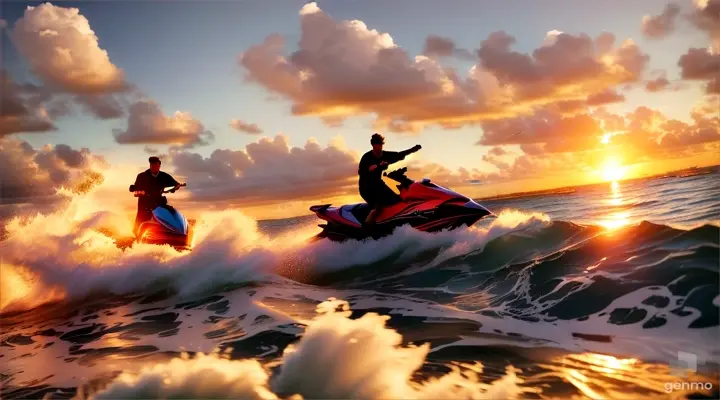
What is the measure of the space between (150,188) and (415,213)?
6.70 m

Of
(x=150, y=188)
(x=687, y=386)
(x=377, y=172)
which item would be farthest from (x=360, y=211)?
(x=687, y=386)

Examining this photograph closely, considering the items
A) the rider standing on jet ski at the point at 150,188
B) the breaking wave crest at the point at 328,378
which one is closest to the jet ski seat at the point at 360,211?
the rider standing on jet ski at the point at 150,188

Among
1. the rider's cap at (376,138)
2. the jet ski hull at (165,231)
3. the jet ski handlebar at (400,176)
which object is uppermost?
the rider's cap at (376,138)

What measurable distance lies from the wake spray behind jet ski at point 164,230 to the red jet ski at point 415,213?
3861 millimetres

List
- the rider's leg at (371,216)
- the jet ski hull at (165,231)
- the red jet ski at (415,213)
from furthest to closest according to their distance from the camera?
the jet ski hull at (165,231) < the rider's leg at (371,216) < the red jet ski at (415,213)

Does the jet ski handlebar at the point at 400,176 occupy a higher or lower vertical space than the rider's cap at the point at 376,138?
lower

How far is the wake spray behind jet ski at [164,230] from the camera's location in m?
12.9

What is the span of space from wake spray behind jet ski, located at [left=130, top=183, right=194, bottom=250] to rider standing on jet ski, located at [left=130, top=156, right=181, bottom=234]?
95 millimetres

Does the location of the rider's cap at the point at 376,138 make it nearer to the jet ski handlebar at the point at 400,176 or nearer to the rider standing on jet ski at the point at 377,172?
the rider standing on jet ski at the point at 377,172

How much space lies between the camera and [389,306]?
8.03 m

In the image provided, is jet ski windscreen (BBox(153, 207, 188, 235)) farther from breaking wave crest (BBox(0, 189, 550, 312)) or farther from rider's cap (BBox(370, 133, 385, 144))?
rider's cap (BBox(370, 133, 385, 144))

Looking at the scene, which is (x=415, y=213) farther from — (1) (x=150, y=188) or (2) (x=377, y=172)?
(1) (x=150, y=188)

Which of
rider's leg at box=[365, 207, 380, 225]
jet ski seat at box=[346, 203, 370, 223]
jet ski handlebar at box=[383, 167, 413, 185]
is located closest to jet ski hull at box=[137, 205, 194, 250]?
jet ski seat at box=[346, 203, 370, 223]

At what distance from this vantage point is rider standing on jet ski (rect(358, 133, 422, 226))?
36.8 feet
